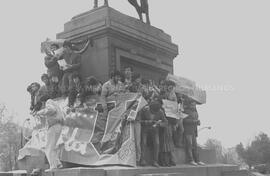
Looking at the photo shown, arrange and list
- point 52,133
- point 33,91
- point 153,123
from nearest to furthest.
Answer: point 52,133, point 153,123, point 33,91

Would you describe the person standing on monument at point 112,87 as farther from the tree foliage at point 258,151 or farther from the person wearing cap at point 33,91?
the tree foliage at point 258,151

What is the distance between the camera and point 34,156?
12.7m

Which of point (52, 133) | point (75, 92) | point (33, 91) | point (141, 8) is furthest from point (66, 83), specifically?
point (141, 8)

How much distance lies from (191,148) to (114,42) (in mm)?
4148

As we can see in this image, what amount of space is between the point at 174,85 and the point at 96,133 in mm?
3414

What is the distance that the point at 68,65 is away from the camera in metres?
13.6

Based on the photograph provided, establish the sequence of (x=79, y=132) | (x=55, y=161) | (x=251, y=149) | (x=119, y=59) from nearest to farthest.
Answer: (x=55, y=161)
(x=79, y=132)
(x=119, y=59)
(x=251, y=149)

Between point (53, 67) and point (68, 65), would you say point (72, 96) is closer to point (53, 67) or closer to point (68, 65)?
point (68, 65)

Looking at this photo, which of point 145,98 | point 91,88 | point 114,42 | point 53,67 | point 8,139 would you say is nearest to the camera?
point 145,98

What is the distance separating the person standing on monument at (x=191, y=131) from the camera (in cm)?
1415

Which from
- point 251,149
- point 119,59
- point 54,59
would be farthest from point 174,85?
point 251,149

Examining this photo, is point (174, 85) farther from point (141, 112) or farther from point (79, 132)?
point (79, 132)

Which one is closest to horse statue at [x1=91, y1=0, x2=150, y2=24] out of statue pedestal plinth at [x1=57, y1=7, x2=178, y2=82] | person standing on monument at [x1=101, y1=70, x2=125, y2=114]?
statue pedestal plinth at [x1=57, y1=7, x2=178, y2=82]

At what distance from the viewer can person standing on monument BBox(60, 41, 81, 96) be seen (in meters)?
13.5
